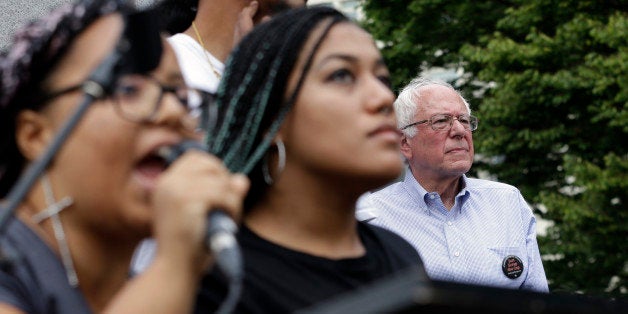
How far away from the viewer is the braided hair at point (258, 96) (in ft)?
9.50

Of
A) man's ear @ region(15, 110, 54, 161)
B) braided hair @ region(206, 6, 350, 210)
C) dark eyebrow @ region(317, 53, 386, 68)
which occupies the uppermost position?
man's ear @ region(15, 110, 54, 161)

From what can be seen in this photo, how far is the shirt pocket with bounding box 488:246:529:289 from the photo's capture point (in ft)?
17.3

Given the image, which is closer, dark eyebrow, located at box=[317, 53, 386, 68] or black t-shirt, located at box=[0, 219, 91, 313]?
black t-shirt, located at box=[0, 219, 91, 313]

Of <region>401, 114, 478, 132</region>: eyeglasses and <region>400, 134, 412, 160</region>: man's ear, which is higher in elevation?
<region>401, 114, 478, 132</region>: eyeglasses

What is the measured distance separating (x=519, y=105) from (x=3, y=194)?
16571 millimetres

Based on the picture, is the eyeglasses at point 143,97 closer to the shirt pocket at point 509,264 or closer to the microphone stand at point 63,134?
the microphone stand at point 63,134

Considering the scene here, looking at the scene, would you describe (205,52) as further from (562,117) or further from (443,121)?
(562,117)

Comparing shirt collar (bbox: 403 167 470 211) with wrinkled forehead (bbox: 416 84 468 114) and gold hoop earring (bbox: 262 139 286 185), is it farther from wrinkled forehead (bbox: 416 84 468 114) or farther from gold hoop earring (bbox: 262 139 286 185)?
gold hoop earring (bbox: 262 139 286 185)

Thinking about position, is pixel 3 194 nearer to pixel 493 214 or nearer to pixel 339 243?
pixel 339 243

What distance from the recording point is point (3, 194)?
2.38 m

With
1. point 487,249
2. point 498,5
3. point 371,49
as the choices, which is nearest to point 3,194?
point 371,49

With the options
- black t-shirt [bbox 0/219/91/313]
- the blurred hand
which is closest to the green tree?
black t-shirt [bbox 0/219/91/313]

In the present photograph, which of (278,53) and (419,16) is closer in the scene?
(278,53)

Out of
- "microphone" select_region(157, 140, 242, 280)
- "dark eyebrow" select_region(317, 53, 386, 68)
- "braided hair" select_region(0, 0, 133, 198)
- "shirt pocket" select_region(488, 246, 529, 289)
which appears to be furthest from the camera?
"shirt pocket" select_region(488, 246, 529, 289)
